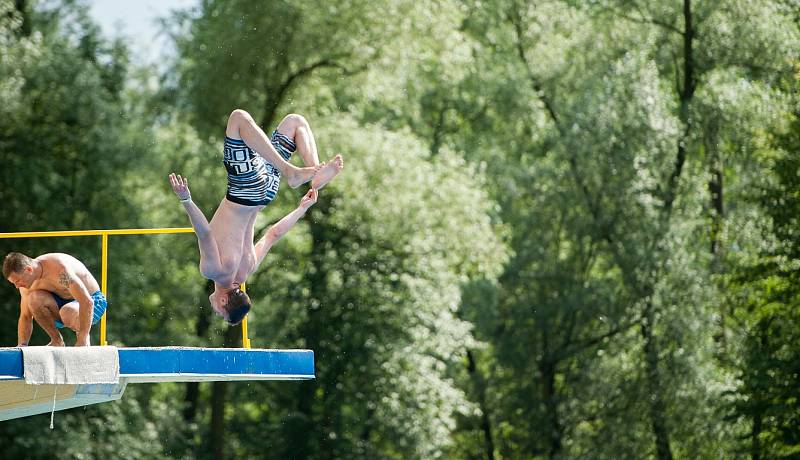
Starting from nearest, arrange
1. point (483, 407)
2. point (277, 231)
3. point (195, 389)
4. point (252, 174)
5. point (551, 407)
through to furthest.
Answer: point (252, 174)
point (277, 231)
point (551, 407)
point (483, 407)
point (195, 389)

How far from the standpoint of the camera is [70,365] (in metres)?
8.97

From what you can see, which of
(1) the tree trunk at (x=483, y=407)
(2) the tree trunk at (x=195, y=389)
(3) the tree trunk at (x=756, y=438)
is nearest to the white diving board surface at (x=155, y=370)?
(3) the tree trunk at (x=756, y=438)

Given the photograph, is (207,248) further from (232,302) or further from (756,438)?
(756,438)

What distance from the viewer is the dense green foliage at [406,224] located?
2134cm

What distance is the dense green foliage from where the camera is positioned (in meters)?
21.3

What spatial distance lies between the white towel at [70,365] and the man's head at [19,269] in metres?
0.72

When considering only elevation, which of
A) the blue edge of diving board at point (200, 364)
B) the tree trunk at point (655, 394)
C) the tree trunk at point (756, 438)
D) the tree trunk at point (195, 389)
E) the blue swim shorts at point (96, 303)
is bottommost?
the blue edge of diving board at point (200, 364)

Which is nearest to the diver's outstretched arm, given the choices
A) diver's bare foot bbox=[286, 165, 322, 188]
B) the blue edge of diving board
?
diver's bare foot bbox=[286, 165, 322, 188]

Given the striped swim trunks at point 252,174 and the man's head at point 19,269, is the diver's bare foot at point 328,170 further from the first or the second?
the man's head at point 19,269

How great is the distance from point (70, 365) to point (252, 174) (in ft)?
5.92

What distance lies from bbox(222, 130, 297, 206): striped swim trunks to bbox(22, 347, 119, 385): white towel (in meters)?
1.43

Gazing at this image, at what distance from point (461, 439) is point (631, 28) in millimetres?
8562

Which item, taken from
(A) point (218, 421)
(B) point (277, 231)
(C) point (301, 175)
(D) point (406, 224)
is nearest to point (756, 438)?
(D) point (406, 224)

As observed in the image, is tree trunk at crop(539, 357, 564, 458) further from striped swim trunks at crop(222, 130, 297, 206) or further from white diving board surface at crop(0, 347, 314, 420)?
striped swim trunks at crop(222, 130, 297, 206)
